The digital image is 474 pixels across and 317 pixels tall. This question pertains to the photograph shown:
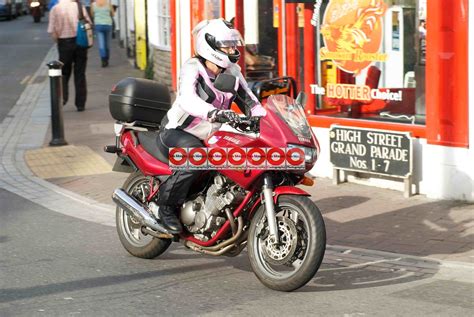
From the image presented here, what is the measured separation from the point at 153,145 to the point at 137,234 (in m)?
0.77

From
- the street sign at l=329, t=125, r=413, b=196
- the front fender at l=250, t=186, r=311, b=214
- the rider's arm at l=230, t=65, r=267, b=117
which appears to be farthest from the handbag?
the front fender at l=250, t=186, r=311, b=214

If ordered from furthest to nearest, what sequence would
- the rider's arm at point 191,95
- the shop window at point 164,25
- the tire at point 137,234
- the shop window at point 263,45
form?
1. the shop window at point 164,25
2. the shop window at point 263,45
3. the tire at point 137,234
4. the rider's arm at point 191,95

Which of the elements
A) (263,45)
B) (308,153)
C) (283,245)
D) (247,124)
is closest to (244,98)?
(247,124)

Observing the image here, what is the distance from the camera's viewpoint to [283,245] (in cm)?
666

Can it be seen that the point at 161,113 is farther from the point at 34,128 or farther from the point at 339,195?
the point at 34,128

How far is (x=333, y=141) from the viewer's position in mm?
10570

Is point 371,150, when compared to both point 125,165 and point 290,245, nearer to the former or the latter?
point 125,165

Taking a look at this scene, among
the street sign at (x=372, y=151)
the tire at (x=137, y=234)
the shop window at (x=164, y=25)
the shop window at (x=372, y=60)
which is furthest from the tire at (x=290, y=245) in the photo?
the shop window at (x=164, y=25)

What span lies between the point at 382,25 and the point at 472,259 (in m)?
3.41

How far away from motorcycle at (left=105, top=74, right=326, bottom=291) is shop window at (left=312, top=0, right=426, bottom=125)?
130 inches

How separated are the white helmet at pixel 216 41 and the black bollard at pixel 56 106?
20.6 ft

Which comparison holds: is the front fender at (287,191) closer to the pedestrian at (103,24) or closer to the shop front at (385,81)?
the shop front at (385,81)

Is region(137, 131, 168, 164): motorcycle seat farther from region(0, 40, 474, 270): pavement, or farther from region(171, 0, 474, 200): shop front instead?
region(171, 0, 474, 200): shop front

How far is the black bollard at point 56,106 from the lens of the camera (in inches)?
516
